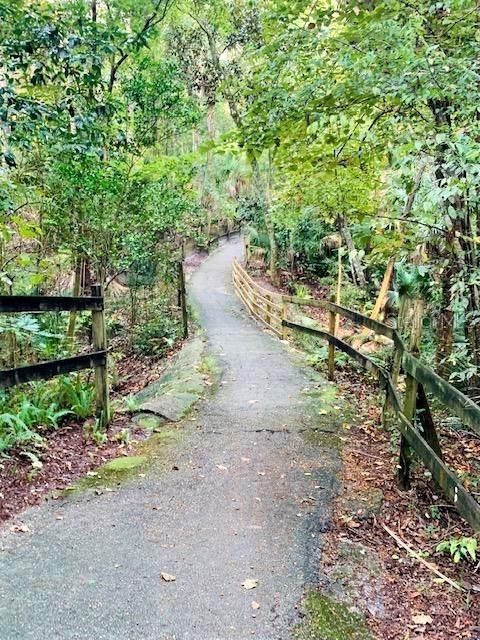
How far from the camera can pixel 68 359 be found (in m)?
4.50

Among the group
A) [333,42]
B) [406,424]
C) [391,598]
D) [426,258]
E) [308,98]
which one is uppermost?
[333,42]

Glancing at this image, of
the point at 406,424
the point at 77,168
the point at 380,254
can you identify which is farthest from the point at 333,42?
the point at 77,168

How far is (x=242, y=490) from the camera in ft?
12.8

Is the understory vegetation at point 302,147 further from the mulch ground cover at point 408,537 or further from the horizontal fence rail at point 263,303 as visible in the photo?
the horizontal fence rail at point 263,303

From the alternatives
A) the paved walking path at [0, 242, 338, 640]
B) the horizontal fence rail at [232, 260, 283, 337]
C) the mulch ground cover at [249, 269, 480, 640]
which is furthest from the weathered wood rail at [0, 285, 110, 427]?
the horizontal fence rail at [232, 260, 283, 337]

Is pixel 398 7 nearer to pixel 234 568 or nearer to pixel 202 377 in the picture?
pixel 234 568

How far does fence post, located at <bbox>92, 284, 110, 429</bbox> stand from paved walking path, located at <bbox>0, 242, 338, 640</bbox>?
0.82 metres

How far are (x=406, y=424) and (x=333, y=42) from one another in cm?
318

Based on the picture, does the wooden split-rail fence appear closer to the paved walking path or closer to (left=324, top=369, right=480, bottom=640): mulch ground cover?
(left=324, top=369, right=480, bottom=640): mulch ground cover

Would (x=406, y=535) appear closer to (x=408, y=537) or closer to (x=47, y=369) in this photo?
(x=408, y=537)

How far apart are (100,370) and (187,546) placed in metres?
2.38

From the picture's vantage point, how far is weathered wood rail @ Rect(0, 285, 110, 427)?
384cm

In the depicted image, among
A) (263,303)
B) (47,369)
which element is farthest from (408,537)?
(263,303)

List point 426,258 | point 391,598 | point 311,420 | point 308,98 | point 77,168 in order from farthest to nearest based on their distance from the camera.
Answer: point 77,168 → point 311,420 → point 426,258 → point 308,98 → point 391,598
